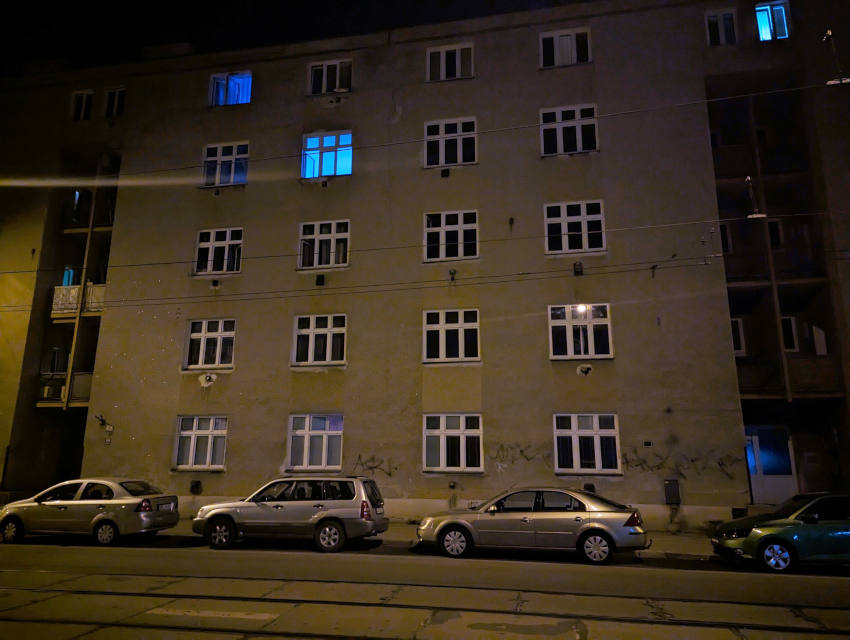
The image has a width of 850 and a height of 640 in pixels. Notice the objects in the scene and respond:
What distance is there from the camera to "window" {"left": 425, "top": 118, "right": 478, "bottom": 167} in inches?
746

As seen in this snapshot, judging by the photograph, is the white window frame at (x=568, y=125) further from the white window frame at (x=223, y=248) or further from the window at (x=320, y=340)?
the white window frame at (x=223, y=248)

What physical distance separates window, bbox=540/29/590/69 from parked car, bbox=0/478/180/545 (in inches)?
690

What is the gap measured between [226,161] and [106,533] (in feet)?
43.2

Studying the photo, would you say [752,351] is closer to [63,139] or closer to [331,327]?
[331,327]

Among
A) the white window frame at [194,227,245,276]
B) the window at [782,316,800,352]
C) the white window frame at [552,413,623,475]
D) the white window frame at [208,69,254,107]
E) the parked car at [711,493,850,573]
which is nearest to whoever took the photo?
the parked car at [711,493,850,573]

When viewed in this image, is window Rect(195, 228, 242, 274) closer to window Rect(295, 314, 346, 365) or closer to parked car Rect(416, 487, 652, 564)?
window Rect(295, 314, 346, 365)

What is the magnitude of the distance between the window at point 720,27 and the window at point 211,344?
725 inches

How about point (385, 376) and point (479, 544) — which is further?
point (385, 376)

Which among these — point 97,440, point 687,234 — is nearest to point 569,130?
point 687,234

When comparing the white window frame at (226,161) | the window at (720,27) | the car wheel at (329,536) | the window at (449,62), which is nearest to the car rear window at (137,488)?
the car wheel at (329,536)

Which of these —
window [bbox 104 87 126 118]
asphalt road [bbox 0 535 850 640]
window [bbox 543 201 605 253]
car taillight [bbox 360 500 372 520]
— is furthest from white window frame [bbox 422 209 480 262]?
window [bbox 104 87 126 118]

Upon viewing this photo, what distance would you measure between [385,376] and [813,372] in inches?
491

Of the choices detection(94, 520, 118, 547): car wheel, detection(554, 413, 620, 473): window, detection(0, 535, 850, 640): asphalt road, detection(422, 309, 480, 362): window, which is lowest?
detection(0, 535, 850, 640): asphalt road

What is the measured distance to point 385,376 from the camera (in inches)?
696
